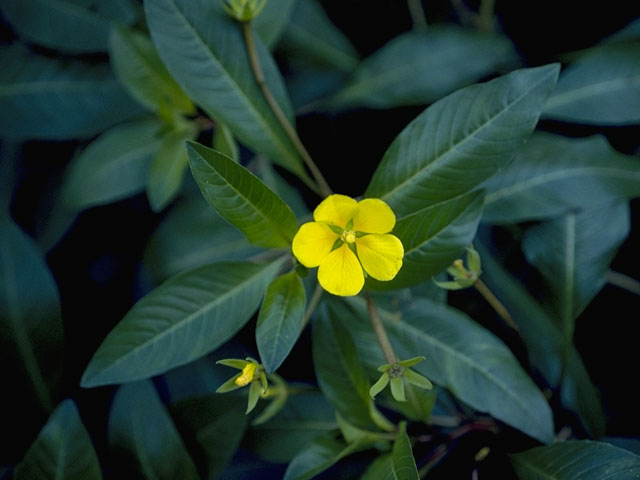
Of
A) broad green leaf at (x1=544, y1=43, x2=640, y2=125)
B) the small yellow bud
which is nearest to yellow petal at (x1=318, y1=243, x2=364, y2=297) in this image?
the small yellow bud

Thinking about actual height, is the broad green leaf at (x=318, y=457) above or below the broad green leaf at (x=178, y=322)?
below

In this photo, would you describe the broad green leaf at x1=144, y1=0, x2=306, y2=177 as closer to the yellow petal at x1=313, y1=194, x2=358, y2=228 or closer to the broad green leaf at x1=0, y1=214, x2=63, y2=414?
the yellow petal at x1=313, y1=194, x2=358, y2=228

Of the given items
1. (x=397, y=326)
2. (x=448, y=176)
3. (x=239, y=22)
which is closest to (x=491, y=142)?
(x=448, y=176)

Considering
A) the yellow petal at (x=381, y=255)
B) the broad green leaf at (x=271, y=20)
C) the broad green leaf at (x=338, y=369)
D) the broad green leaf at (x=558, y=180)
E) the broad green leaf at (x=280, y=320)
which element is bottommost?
the broad green leaf at (x=338, y=369)

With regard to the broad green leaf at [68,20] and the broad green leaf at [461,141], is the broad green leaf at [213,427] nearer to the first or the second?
the broad green leaf at [461,141]

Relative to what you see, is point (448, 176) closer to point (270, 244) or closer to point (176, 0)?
point (270, 244)

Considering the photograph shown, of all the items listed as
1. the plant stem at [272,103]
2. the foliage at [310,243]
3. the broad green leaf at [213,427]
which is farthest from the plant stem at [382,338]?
the broad green leaf at [213,427]

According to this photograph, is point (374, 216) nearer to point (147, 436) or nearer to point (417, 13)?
point (147, 436)
